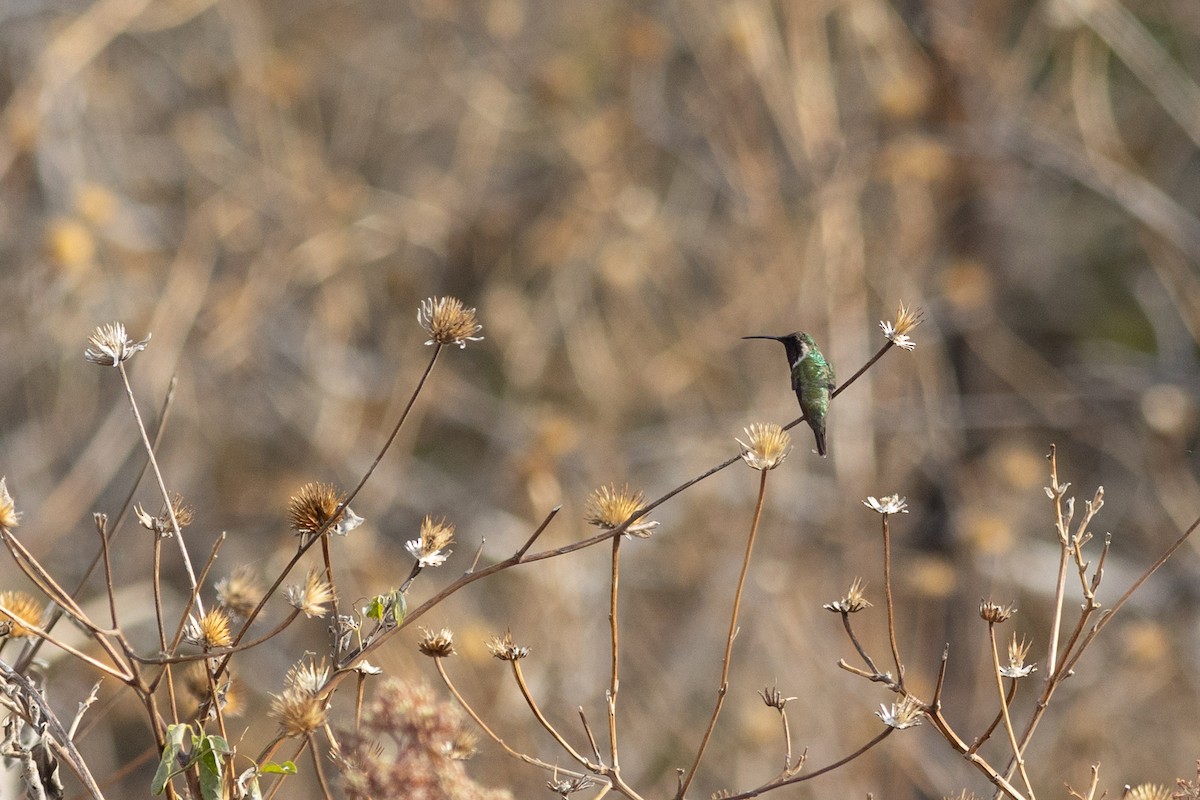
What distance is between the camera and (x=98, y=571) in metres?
6.86

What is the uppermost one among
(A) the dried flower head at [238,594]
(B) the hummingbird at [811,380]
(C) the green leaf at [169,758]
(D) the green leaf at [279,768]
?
(B) the hummingbird at [811,380]

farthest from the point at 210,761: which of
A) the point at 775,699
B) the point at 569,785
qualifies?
the point at 775,699

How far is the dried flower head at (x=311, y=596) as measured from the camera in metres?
1.30

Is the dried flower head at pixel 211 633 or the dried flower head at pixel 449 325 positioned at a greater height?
the dried flower head at pixel 449 325

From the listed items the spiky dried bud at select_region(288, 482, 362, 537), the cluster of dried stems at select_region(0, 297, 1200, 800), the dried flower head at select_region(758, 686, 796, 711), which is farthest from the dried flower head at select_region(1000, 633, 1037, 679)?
the spiky dried bud at select_region(288, 482, 362, 537)

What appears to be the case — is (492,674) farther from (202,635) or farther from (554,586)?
(202,635)

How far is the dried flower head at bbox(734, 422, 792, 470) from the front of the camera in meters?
1.42

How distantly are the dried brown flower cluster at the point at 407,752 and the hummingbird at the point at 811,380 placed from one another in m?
0.90

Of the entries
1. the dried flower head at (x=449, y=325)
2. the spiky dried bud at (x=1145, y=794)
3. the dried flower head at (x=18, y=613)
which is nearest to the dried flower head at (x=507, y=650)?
the dried flower head at (x=449, y=325)

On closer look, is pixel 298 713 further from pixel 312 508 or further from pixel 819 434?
pixel 819 434

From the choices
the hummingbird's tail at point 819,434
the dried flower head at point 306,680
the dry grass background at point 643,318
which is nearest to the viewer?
the dried flower head at point 306,680

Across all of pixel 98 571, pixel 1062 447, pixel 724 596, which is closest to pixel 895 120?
pixel 724 596

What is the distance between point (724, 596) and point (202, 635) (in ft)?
15.3

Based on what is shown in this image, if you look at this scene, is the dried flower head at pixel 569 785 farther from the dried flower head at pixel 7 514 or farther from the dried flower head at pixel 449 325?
the dried flower head at pixel 7 514
